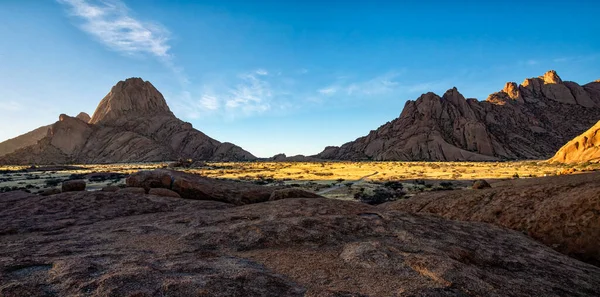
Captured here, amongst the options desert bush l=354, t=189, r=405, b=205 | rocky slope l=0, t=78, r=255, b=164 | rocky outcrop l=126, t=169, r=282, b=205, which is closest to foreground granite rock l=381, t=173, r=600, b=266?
rocky outcrop l=126, t=169, r=282, b=205

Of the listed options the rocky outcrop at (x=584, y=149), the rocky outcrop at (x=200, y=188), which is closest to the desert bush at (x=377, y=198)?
the rocky outcrop at (x=200, y=188)

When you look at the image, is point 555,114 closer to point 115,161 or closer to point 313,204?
point 313,204

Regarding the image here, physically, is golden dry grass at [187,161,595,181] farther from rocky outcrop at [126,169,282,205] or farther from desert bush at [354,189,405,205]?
Result: rocky outcrop at [126,169,282,205]

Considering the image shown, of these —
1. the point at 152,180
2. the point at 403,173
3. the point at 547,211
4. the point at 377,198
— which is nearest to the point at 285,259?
the point at 547,211

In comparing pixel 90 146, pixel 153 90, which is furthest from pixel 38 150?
pixel 153 90

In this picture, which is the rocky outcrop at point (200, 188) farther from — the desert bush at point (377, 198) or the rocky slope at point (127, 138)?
the rocky slope at point (127, 138)

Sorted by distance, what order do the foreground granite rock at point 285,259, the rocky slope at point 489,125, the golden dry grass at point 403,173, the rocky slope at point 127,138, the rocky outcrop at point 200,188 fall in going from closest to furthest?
the foreground granite rock at point 285,259 → the rocky outcrop at point 200,188 → the golden dry grass at point 403,173 → the rocky slope at point 489,125 → the rocky slope at point 127,138

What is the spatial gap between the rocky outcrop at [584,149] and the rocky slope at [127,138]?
117 meters

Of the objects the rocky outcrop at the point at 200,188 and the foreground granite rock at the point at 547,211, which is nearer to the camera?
the foreground granite rock at the point at 547,211

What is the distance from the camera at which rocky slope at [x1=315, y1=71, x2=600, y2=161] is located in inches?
4867

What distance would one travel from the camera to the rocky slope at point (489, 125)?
406 feet

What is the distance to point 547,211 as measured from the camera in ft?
24.2

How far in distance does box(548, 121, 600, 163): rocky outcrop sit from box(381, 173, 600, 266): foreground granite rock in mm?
62527

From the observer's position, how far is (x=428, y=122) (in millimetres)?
138500
